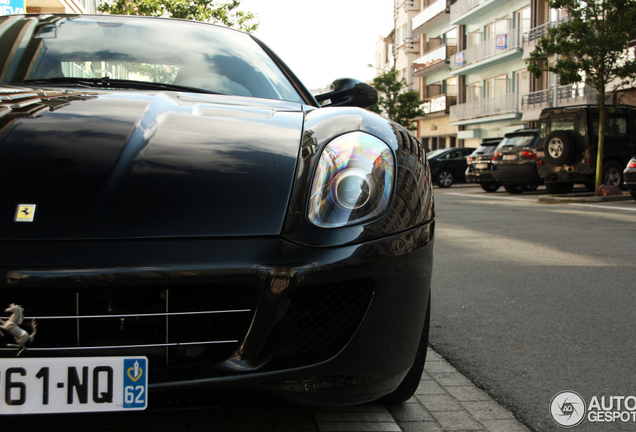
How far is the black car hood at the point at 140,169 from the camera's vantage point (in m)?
1.65

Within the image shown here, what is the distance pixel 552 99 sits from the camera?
29.9m

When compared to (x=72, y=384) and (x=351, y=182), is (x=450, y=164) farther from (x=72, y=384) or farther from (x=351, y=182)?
(x=72, y=384)

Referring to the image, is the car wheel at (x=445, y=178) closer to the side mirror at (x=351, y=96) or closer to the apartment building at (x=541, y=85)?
the apartment building at (x=541, y=85)

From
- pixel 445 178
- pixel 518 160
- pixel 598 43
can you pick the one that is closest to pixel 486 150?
pixel 518 160

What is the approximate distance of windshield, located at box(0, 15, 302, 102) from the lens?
110 inches

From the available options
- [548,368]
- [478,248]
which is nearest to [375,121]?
[548,368]

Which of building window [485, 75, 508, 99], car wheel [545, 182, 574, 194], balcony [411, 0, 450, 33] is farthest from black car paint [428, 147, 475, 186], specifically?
balcony [411, 0, 450, 33]

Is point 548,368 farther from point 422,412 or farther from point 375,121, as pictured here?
point 375,121

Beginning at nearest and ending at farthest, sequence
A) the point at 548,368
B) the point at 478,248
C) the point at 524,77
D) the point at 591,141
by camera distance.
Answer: the point at 548,368 < the point at 478,248 < the point at 591,141 < the point at 524,77

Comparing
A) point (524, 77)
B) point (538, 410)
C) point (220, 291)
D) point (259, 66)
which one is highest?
point (524, 77)

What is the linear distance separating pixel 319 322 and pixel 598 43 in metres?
15.6

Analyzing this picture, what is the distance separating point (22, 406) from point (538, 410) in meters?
1.72

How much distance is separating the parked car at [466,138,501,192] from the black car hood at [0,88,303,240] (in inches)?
738

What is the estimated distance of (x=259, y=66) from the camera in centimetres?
300
